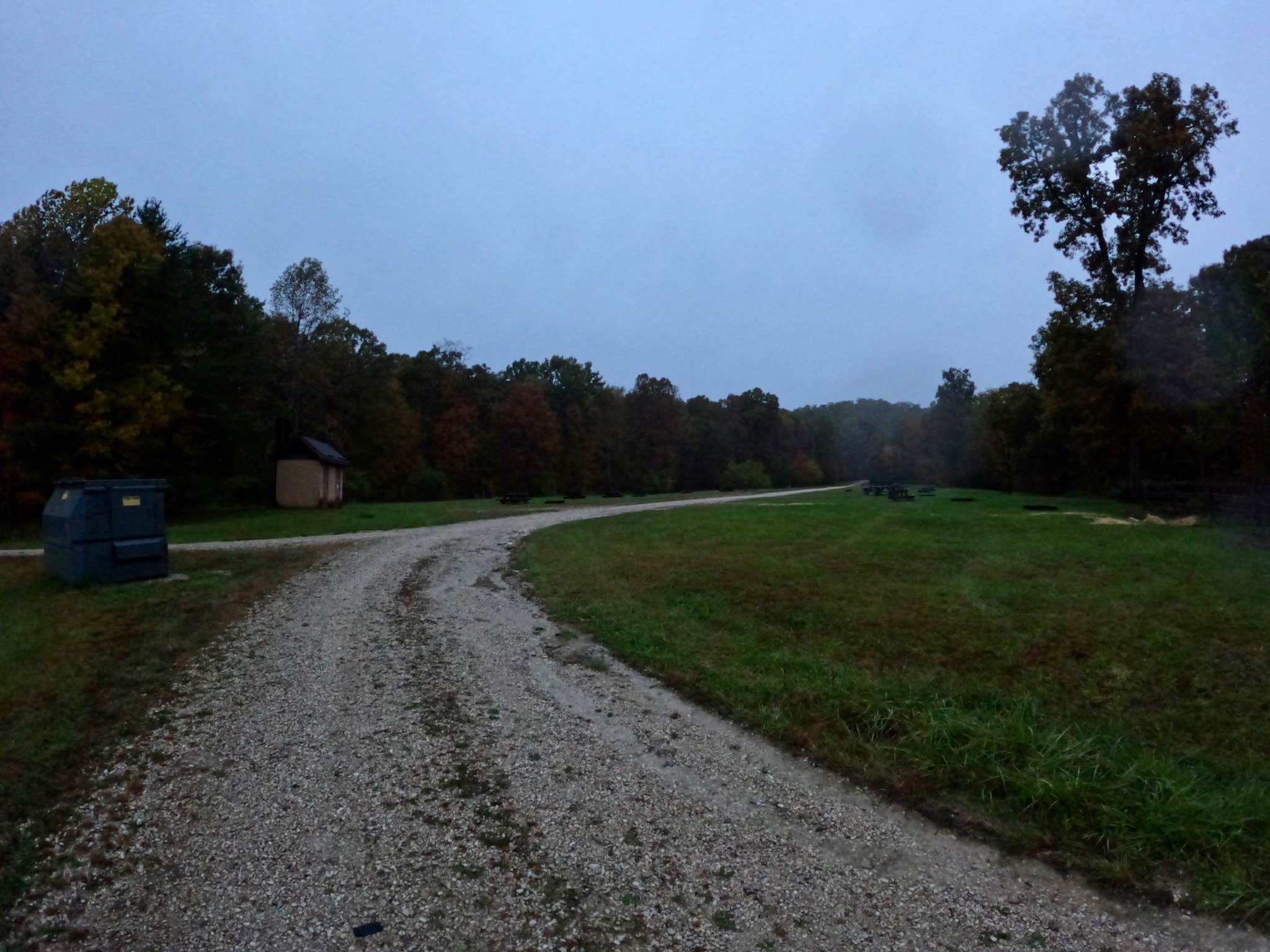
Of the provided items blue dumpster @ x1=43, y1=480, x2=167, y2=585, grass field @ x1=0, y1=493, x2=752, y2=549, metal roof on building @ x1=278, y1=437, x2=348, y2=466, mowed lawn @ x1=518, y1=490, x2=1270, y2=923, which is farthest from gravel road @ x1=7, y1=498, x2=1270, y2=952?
metal roof on building @ x1=278, y1=437, x2=348, y2=466

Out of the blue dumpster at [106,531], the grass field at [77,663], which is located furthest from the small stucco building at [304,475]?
the blue dumpster at [106,531]

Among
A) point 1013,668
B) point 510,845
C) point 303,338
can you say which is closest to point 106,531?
point 510,845

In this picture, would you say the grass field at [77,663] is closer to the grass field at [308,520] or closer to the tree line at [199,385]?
the grass field at [308,520]

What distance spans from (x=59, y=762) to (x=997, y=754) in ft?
22.0

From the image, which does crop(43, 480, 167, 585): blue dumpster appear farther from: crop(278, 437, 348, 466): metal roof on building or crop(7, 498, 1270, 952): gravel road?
crop(278, 437, 348, 466): metal roof on building

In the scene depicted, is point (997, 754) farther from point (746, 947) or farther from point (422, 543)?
point (422, 543)

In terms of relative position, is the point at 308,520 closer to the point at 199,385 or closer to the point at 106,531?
the point at 199,385

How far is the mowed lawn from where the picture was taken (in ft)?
16.0

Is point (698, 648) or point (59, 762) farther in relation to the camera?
point (698, 648)

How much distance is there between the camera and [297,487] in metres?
32.2

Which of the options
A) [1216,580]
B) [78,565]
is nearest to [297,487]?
Answer: [78,565]

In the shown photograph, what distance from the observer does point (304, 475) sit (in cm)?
3216

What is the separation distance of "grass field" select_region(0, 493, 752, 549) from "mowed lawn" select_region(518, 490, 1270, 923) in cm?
902

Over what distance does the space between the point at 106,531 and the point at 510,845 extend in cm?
1073
